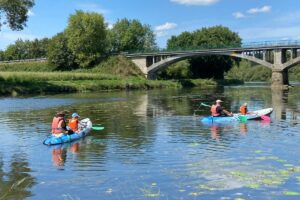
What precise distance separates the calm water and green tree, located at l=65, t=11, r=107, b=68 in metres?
69.5

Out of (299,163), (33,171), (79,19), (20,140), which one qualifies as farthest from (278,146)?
(79,19)

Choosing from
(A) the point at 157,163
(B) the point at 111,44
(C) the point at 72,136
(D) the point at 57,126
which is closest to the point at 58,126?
(D) the point at 57,126

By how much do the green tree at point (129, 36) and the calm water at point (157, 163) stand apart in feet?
312

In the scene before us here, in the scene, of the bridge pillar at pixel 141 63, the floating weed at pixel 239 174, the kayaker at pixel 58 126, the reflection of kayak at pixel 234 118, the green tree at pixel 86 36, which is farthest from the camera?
the bridge pillar at pixel 141 63

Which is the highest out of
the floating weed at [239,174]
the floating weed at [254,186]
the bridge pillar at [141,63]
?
the bridge pillar at [141,63]

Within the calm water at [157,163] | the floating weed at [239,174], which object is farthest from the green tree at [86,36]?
the floating weed at [239,174]

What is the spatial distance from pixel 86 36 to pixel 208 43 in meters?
37.1

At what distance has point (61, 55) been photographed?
101875mm

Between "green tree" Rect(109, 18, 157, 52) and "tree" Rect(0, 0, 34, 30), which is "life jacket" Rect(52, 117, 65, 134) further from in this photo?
"green tree" Rect(109, 18, 157, 52)

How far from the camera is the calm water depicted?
12.7 metres

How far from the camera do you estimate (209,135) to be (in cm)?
2334

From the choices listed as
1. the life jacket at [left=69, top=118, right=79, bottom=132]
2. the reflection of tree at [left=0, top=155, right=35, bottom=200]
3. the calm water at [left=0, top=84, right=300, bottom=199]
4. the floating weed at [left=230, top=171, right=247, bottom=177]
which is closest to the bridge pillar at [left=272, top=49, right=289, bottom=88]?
the calm water at [left=0, top=84, right=300, bottom=199]

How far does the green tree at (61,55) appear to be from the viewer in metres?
101

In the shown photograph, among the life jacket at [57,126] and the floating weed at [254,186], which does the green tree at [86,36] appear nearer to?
the life jacket at [57,126]
